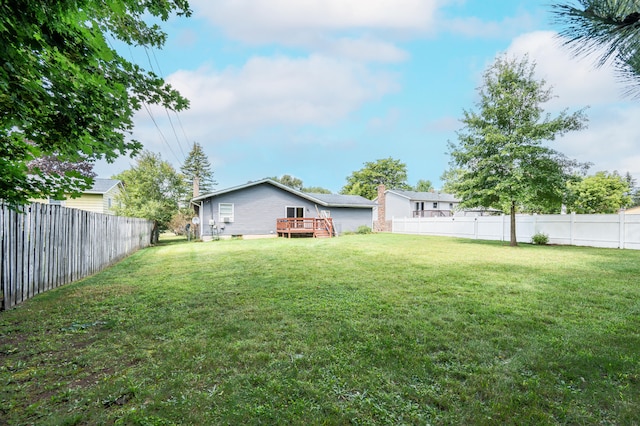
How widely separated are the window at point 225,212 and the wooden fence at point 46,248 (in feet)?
34.3

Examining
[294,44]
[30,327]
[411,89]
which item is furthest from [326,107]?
[30,327]

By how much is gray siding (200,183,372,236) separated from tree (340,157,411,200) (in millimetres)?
26286

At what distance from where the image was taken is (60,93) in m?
2.37

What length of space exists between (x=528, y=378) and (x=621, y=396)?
0.55 m

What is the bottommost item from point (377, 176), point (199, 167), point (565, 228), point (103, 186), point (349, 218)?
point (565, 228)

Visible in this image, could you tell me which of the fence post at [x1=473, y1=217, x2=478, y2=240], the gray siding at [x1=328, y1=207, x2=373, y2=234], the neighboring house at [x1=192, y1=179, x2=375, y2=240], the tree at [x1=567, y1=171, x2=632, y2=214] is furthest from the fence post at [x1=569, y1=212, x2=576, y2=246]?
the tree at [x1=567, y1=171, x2=632, y2=214]

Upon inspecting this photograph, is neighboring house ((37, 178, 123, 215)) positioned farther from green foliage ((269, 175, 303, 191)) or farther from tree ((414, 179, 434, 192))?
tree ((414, 179, 434, 192))

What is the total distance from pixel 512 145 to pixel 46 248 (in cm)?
1491

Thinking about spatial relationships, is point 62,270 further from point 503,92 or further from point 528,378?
point 503,92

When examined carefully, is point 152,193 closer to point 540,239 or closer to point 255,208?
point 255,208

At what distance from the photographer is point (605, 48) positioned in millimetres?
2979

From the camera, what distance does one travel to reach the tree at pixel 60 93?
→ 1.97 meters

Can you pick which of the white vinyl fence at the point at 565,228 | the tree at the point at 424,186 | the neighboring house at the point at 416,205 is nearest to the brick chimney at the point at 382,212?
the neighboring house at the point at 416,205

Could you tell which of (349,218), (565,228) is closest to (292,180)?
(349,218)
